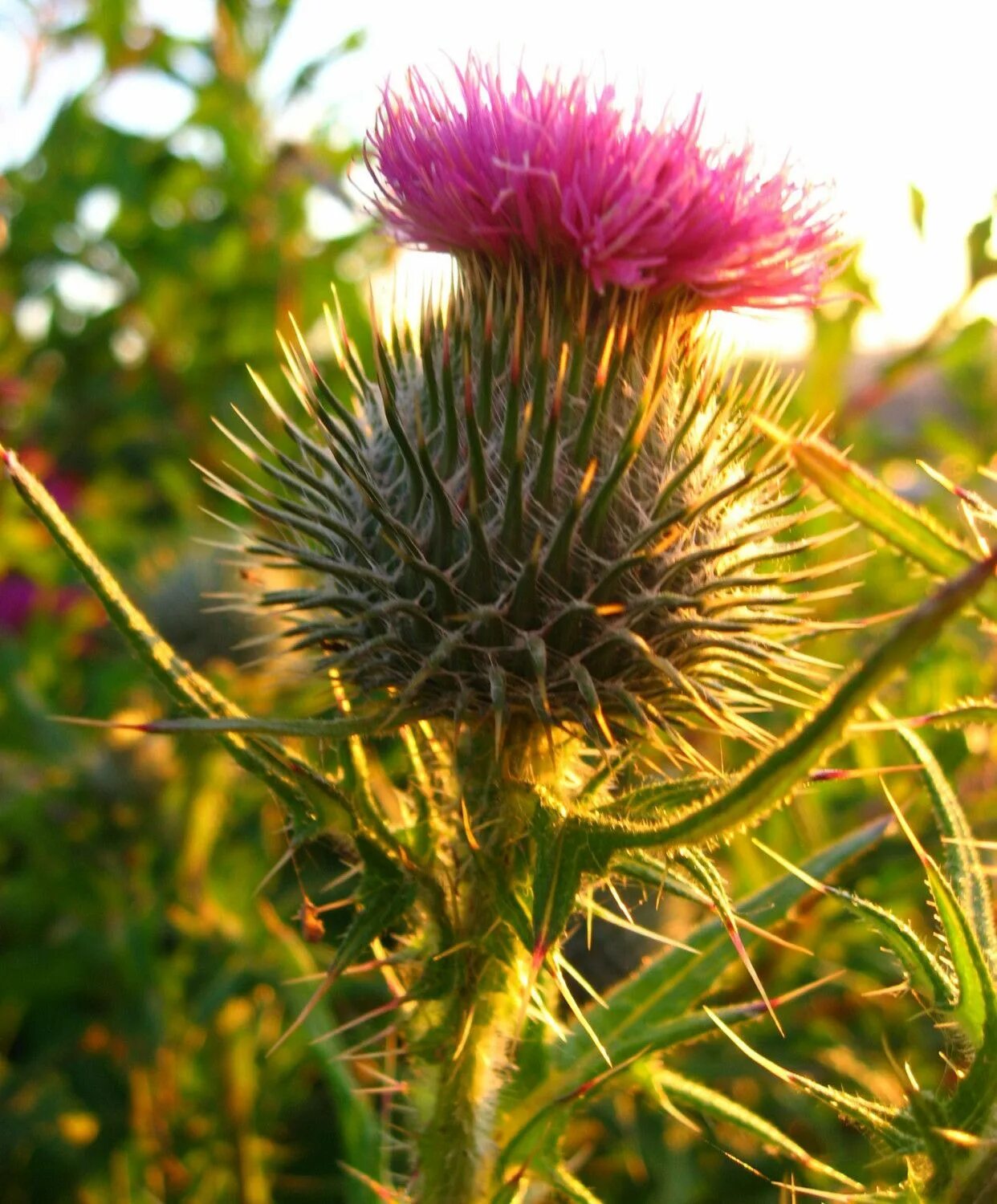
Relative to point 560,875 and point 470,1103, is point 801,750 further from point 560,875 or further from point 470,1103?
point 470,1103

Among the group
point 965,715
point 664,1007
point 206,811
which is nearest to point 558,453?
point 965,715

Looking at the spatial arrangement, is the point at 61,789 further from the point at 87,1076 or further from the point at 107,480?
the point at 107,480

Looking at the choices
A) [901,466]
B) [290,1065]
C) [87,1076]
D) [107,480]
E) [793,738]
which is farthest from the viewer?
[107,480]

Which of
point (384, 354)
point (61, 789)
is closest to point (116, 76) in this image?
point (61, 789)

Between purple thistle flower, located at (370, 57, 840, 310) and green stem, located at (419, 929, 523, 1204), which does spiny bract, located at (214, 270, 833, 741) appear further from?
green stem, located at (419, 929, 523, 1204)

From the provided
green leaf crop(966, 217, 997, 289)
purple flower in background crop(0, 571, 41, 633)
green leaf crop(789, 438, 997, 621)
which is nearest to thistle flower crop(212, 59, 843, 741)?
green leaf crop(789, 438, 997, 621)
